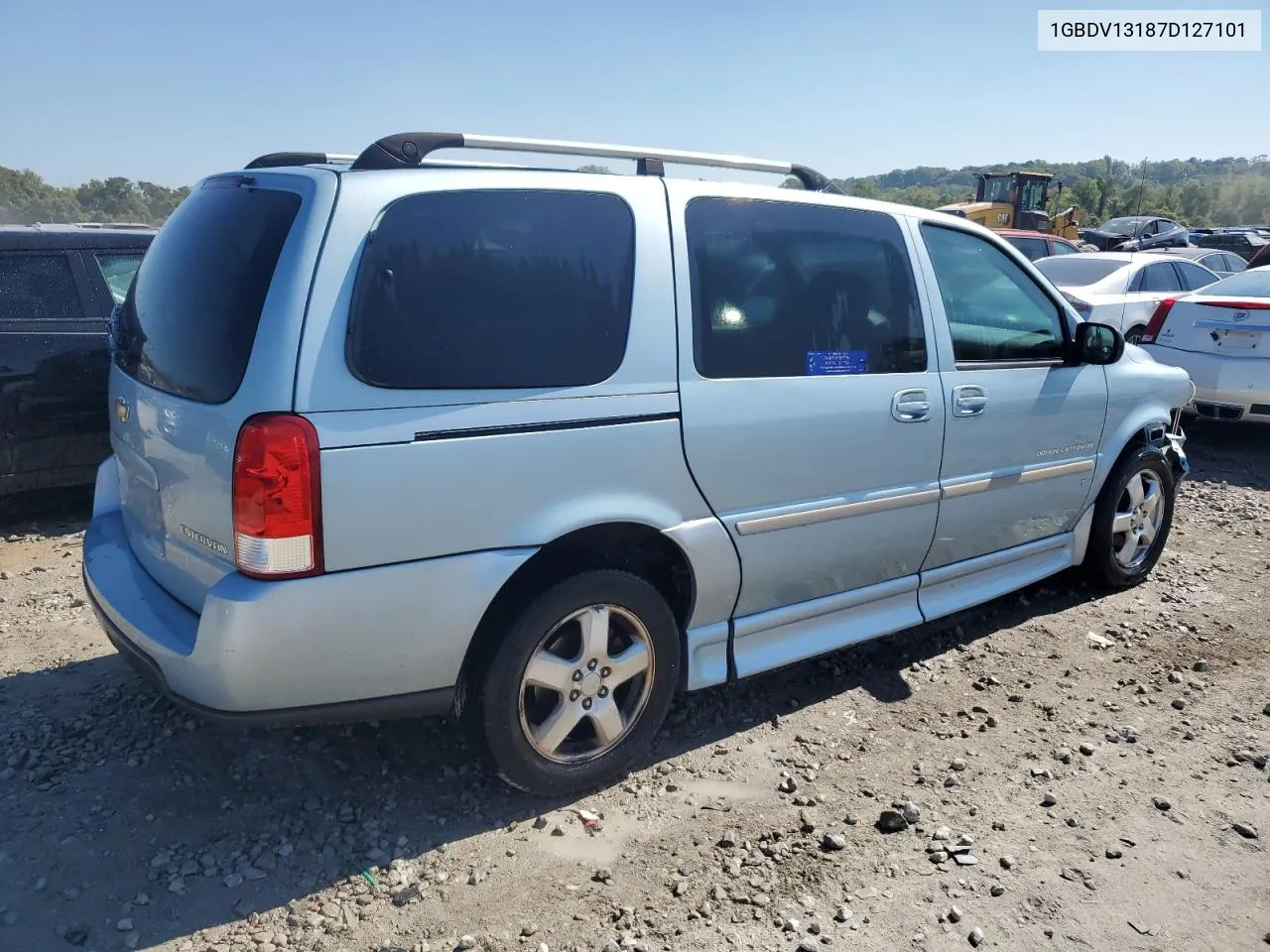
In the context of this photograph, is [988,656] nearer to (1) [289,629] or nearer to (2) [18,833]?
(1) [289,629]

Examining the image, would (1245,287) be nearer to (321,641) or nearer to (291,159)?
(291,159)

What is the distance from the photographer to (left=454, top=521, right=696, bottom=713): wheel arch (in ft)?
9.30

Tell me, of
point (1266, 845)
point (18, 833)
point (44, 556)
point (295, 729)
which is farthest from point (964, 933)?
point (44, 556)

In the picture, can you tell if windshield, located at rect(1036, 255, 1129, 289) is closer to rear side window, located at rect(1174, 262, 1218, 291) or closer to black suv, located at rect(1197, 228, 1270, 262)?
rear side window, located at rect(1174, 262, 1218, 291)

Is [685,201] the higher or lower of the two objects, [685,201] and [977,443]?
the higher

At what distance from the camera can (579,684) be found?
3002mm

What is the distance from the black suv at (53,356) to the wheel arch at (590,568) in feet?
12.1

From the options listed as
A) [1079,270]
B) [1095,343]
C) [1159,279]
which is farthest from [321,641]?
[1159,279]

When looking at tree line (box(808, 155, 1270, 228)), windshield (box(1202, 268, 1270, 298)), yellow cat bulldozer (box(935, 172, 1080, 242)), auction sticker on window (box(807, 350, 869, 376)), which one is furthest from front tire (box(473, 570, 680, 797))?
tree line (box(808, 155, 1270, 228))

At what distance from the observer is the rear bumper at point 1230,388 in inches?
299

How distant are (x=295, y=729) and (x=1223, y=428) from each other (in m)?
9.06

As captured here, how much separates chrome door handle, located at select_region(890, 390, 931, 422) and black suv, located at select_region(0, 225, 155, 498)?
418 cm

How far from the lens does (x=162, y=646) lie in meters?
2.63

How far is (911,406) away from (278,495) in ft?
7.50
